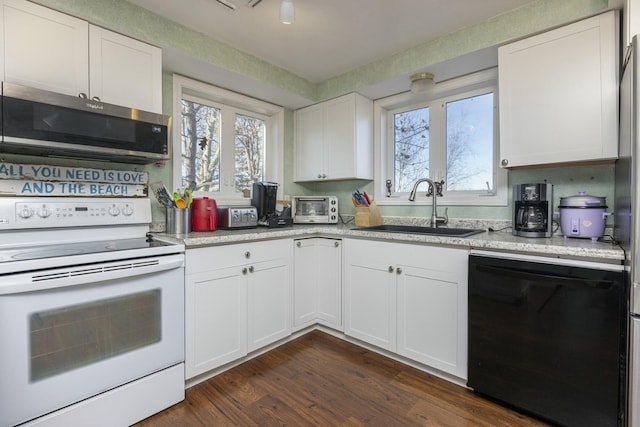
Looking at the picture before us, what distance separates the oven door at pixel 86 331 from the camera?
1.21 m

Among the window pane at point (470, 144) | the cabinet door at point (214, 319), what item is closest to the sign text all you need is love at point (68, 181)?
the cabinet door at point (214, 319)

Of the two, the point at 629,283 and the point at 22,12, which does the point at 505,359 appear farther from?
the point at 22,12

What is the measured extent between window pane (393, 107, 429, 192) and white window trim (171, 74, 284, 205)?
3.79ft

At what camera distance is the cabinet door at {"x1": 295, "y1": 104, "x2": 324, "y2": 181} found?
3.04m

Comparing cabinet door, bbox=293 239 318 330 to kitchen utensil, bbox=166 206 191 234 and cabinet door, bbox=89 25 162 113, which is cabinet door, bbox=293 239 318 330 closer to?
kitchen utensil, bbox=166 206 191 234

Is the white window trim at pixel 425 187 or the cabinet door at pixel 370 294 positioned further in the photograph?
the white window trim at pixel 425 187

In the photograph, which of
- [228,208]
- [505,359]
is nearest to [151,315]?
[228,208]

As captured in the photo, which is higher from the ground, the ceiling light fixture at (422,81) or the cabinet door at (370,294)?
the ceiling light fixture at (422,81)

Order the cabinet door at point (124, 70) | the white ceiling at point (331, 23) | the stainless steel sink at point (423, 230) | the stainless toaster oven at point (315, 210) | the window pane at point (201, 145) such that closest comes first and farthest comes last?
the cabinet door at point (124, 70)
the white ceiling at point (331, 23)
the stainless steel sink at point (423, 230)
the window pane at point (201, 145)
the stainless toaster oven at point (315, 210)

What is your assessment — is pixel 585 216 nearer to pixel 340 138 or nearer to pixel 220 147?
pixel 340 138

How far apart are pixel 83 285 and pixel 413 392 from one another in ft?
5.83

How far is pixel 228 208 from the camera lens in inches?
90.0

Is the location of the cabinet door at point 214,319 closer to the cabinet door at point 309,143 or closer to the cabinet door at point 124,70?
the cabinet door at point 124,70

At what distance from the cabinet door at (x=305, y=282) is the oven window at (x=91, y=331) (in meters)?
1.04
